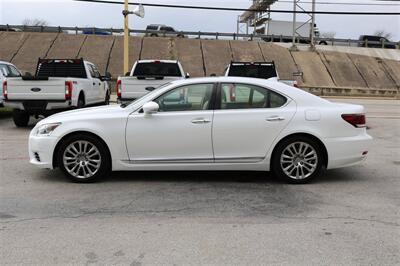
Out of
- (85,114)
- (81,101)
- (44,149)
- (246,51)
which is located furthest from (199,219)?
(246,51)

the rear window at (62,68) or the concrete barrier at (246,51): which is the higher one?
the concrete barrier at (246,51)

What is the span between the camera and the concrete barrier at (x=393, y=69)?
4057 cm

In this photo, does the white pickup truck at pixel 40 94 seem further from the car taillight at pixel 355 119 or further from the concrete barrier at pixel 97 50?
the concrete barrier at pixel 97 50

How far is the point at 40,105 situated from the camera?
12344 millimetres

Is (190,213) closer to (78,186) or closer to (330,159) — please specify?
(78,186)

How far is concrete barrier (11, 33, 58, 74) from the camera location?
35.4m

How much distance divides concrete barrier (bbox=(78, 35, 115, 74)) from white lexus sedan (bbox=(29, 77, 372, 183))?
2901cm

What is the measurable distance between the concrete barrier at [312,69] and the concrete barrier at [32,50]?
2004cm

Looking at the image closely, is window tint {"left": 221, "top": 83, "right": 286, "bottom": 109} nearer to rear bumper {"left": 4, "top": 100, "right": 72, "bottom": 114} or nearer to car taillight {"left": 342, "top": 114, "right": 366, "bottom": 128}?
car taillight {"left": 342, "top": 114, "right": 366, "bottom": 128}

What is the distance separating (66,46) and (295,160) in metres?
35.1

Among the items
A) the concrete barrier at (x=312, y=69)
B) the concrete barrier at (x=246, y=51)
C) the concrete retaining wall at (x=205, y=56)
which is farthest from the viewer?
the concrete barrier at (x=246, y=51)

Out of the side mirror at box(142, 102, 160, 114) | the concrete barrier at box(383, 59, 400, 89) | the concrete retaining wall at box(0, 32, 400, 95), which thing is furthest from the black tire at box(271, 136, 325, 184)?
the concrete barrier at box(383, 59, 400, 89)

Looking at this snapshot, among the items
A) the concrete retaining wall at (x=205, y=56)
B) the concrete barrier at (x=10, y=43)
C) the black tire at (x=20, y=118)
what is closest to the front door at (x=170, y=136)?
the black tire at (x=20, y=118)

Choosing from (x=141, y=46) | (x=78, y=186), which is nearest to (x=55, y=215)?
(x=78, y=186)
